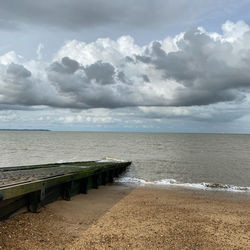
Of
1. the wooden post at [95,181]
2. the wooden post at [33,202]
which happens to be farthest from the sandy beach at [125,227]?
the wooden post at [95,181]

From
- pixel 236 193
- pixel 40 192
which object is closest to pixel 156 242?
pixel 40 192

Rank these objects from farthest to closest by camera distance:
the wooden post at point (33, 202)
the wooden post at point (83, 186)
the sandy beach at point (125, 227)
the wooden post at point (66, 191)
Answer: the wooden post at point (83, 186), the wooden post at point (66, 191), the wooden post at point (33, 202), the sandy beach at point (125, 227)

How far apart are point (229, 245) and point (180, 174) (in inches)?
637

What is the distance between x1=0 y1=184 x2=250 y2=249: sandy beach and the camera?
591cm

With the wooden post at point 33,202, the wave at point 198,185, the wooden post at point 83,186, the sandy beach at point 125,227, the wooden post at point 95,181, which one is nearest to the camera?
the sandy beach at point 125,227

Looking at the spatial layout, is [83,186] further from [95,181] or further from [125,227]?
[125,227]

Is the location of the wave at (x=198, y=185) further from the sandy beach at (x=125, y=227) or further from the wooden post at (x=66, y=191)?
the wooden post at (x=66, y=191)

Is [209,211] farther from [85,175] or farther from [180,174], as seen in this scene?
[180,174]

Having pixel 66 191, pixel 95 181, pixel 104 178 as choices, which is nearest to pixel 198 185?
pixel 104 178

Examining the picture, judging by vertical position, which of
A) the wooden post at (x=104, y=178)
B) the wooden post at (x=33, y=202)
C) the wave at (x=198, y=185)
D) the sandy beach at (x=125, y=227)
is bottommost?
the wave at (x=198, y=185)

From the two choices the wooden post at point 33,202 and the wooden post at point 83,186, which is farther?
the wooden post at point 83,186

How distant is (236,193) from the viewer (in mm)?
15219

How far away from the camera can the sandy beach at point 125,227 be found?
5911 mm

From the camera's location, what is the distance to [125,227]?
7.21 meters
